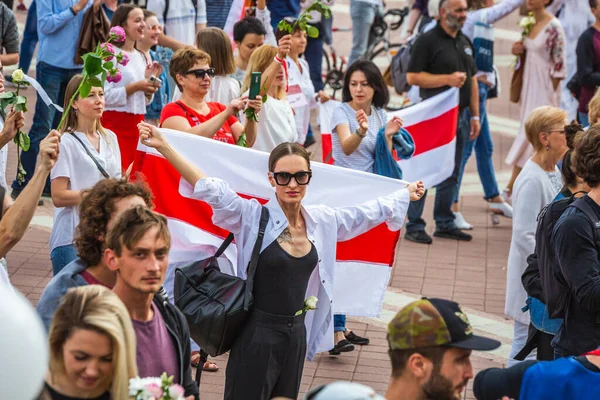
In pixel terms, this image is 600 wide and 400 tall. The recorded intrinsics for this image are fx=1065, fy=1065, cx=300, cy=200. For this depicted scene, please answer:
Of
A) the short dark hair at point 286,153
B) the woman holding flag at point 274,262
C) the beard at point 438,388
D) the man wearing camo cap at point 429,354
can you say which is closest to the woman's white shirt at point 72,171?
the woman holding flag at point 274,262

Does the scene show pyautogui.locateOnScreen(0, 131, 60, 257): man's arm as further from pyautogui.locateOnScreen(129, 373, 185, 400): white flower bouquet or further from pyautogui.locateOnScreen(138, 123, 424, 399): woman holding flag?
pyautogui.locateOnScreen(129, 373, 185, 400): white flower bouquet

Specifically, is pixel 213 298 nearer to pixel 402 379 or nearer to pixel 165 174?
pixel 165 174

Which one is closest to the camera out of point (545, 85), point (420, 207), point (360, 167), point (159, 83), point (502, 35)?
point (360, 167)

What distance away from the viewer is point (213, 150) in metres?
6.81

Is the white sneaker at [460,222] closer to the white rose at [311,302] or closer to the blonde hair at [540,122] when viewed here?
the blonde hair at [540,122]

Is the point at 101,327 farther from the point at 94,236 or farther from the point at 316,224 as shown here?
the point at 316,224

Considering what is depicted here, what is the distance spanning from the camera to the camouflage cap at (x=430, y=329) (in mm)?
4062

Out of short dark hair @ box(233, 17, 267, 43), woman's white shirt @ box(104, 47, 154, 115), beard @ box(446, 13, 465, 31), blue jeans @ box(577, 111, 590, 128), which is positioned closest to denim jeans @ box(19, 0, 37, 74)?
woman's white shirt @ box(104, 47, 154, 115)

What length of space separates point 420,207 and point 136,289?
6454 millimetres

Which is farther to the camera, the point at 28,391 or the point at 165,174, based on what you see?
the point at 165,174

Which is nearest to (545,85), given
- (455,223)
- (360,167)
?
(455,223)

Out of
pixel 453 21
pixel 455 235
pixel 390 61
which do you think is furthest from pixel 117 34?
pixel 390 61

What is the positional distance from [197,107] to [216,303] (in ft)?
7.55

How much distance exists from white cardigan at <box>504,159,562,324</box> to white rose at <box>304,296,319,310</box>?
1.83 metres
